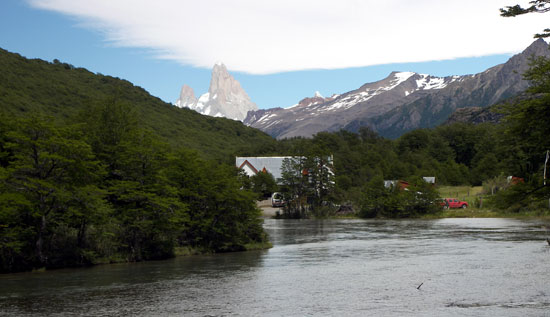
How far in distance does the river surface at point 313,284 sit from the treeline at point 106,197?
2037 millimetres

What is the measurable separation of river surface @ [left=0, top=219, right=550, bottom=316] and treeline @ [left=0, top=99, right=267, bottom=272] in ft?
6.68

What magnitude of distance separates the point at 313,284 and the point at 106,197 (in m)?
20.4

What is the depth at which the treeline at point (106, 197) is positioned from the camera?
35938mm

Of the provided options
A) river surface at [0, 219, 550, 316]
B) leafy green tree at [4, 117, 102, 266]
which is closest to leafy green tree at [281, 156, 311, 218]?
river surface at [0, 219, 550, 316]

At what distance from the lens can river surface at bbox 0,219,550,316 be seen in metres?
23.5

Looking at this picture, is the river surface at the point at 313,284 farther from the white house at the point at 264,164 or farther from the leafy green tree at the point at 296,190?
the white house at the point at 264,164

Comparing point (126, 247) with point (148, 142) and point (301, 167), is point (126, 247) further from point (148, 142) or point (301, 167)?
point (301, 167)

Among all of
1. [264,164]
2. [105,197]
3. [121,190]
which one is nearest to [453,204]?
[264,164]

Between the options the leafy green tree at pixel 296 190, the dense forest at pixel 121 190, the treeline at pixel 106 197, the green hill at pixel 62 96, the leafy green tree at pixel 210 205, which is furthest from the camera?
the green hill at pixel 62 96

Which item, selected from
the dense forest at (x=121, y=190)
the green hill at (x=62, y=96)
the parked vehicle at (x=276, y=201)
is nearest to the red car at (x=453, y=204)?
the dense forest at (x=121, y=190)

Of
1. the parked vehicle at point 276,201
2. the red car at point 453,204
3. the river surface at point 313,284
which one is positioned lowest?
the river surface at point 313,284

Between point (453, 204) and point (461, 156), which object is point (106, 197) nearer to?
point (453, 204)

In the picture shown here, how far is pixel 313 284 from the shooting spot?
29.7 m

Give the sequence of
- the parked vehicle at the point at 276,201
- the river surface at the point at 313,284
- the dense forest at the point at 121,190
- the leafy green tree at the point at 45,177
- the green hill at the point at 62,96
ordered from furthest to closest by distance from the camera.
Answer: the green hill at the point at 62,96
the parked vehicle at the point at 276,201
the leafy green tree at the point at 45,177
the dense forest at the point at 121,190
the river surface at the point at 313,284
